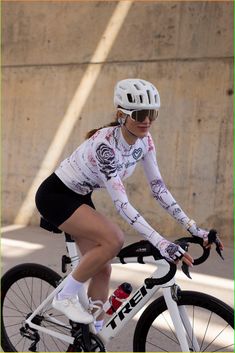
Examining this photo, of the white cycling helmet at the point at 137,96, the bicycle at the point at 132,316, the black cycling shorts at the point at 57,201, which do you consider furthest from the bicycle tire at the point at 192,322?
the white cycling helmet at the point at 137,96

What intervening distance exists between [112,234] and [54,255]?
3553 millimetres

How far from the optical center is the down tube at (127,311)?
7.83ft

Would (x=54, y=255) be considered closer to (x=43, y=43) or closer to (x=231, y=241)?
(x=231, y=241)

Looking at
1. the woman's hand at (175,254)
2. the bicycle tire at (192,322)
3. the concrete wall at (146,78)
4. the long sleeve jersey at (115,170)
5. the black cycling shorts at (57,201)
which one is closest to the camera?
the woman's hand at (175,254)

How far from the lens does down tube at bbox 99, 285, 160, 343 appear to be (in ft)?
7.83

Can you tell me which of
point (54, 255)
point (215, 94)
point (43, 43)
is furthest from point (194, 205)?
point (43, 43)

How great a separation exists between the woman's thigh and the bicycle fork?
0.37 m

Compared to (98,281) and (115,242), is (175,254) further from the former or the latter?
(98,281)

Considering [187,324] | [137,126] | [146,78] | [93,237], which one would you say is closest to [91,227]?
[93,237]

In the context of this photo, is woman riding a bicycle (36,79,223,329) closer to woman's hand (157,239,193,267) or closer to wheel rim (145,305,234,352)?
woman's hand (157,239,193,267)

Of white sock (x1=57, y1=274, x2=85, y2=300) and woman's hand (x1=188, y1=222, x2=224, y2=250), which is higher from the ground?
woman's hand (x1=188, y1=222, x2=224, y2=250)

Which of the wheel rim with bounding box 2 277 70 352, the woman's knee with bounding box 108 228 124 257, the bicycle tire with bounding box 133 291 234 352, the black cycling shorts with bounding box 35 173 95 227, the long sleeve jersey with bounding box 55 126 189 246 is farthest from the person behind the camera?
the wheel rim with bounding box 2 277 70 352

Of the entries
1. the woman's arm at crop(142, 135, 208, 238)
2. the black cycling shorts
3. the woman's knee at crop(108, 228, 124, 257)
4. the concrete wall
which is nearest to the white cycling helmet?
the woman's arm at crop(142, 135, 208, 238)

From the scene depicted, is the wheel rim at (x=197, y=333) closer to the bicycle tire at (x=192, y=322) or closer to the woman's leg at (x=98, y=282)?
the bicycle tire at (x=192, y=322)
